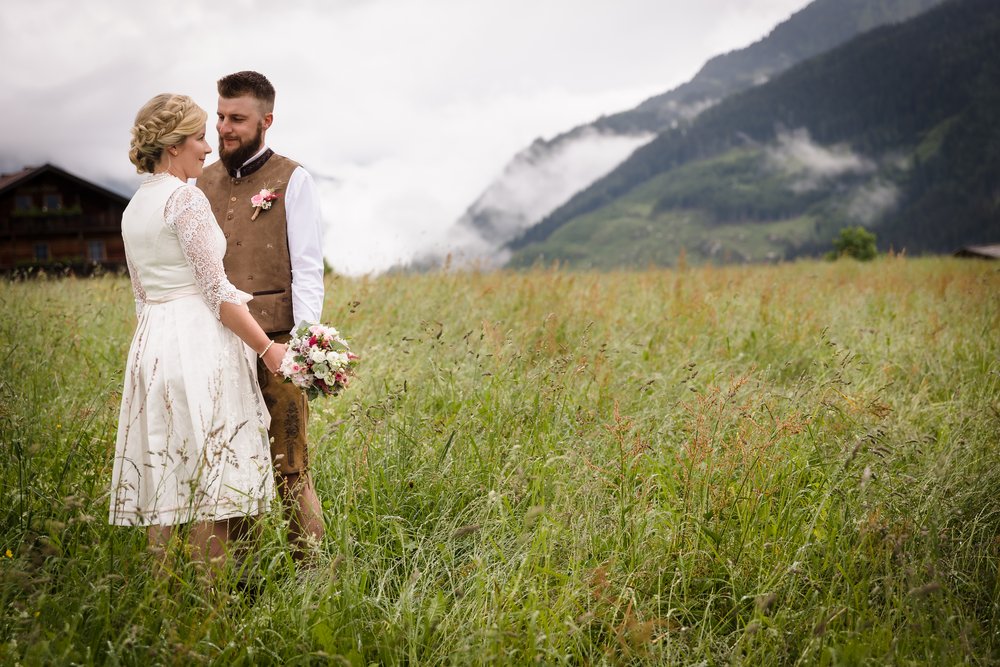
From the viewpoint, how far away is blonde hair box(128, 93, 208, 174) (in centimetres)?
244

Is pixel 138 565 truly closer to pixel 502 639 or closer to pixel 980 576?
pixel 502 639

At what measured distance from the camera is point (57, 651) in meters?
1.93

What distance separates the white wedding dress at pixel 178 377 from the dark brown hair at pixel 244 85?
0.63m

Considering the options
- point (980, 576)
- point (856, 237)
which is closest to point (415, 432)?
point (980, 576)

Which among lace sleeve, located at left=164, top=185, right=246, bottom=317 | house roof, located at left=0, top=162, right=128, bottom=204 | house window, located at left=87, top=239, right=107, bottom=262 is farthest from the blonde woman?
house window, located at left=87, top=239, right=107, bottom=262

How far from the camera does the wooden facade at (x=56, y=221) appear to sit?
3250 centimetres

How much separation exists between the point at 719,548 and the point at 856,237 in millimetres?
79309

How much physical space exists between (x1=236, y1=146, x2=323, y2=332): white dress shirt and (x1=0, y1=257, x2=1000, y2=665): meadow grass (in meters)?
0.62

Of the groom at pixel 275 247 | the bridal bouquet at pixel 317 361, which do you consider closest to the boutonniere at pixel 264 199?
the groom at pixel 275 247

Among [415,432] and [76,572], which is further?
[415,432]

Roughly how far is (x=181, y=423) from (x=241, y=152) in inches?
52.6

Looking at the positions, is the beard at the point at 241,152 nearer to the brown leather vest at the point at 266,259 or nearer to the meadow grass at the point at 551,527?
the brown leather vest at the point at 266,259

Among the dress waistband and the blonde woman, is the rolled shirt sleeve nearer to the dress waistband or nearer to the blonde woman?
the blonde woman

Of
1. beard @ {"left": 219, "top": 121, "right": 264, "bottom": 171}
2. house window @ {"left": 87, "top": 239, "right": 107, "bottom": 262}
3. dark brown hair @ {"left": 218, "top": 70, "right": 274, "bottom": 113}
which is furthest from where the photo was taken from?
house window @ {"left": 87, "top": 239, "right": 107, "bottom": 262}
